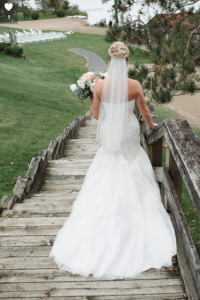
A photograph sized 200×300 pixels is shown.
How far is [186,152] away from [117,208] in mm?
1065

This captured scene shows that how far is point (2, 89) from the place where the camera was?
442 inches

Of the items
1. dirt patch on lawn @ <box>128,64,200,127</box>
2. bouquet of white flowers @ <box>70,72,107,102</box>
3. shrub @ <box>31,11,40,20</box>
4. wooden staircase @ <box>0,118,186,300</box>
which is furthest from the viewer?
shrub @ <box>31,11,40,20</box>

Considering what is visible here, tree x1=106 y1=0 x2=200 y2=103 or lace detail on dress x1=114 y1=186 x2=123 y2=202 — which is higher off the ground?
tree x1=106 y1=0 x2=200 y2=103

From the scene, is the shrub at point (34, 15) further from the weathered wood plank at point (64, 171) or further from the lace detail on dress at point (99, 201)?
the lace detail on dress at point (99, 201)

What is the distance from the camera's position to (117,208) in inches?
104

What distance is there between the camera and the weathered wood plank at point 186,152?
62.6 inches

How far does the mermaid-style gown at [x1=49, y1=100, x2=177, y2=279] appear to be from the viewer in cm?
221

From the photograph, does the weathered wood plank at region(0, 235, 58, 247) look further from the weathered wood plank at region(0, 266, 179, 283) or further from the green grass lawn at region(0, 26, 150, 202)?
the green grass lawn at region(0, 26, 150, 202)

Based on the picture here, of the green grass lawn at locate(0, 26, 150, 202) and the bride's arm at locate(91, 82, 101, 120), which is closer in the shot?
the bride's arm at locate(91, 82, 101, 120)

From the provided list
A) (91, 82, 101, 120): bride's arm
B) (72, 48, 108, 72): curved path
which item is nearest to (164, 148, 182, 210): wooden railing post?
(91, 82, 101, 120): bride's arm

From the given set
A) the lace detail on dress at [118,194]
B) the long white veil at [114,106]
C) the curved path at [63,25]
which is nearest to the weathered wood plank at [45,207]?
the lace detail on dress at [118,194]

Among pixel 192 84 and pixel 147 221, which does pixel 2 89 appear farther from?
pixel 147 221

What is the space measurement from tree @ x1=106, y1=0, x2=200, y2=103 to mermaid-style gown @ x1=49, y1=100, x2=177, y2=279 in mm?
3433

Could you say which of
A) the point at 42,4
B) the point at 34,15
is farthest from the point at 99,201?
the point at 42,4
